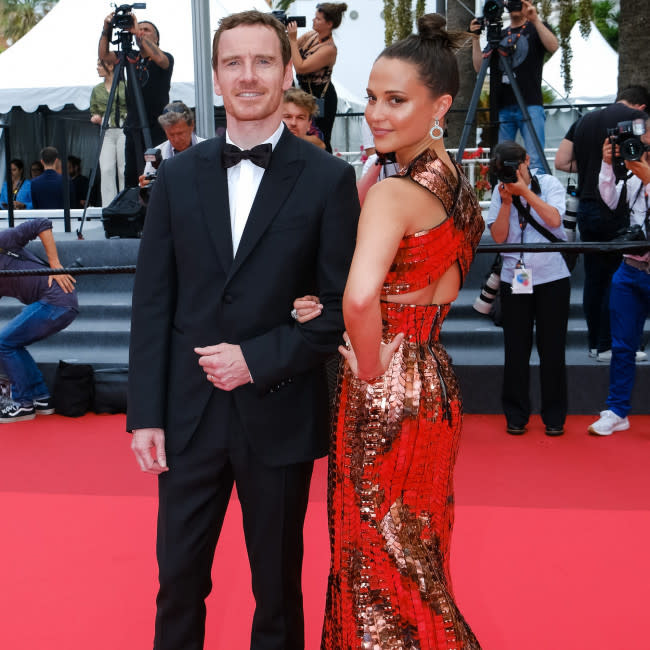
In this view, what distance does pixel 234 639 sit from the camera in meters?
2.82

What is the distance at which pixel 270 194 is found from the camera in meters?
2.00

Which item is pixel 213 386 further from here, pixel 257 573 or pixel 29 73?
pixel 29 73

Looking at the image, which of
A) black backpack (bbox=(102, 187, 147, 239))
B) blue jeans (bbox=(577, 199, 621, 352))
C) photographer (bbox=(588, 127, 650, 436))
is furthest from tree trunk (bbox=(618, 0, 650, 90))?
black backpack (bbox=(102, 187, 147, 239))

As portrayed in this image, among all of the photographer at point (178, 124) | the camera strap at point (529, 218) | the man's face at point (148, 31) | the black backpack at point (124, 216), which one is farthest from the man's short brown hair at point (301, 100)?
the man's face at point (148, 31)

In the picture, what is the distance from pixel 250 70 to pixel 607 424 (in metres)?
3.77

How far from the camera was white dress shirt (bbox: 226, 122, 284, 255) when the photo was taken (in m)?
2.04

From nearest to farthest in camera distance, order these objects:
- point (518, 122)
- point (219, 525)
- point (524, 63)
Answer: point (219, 525), point (524, 63), point (518, 122)

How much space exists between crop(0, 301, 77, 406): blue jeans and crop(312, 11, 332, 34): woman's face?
2.70 m

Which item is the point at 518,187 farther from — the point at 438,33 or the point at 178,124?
the point at 438,33

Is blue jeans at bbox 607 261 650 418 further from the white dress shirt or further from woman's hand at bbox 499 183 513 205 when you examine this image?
the white dress shirt

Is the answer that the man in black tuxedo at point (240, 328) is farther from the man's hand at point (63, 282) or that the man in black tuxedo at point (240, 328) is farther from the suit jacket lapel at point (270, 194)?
the man's hand at point (63, 282)

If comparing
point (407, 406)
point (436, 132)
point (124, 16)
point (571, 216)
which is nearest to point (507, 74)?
point (571, 216)

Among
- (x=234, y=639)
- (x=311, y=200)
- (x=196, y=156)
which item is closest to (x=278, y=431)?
(x=311, y=200)

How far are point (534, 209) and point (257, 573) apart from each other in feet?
10.9
